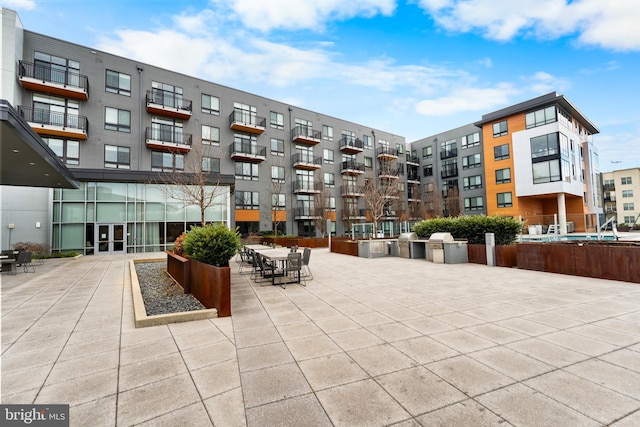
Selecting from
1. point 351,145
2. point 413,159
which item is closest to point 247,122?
point 351,145

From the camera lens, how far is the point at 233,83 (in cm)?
2931

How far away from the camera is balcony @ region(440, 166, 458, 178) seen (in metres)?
40.6

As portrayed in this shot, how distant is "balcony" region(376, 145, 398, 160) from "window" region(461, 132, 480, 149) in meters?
9.64

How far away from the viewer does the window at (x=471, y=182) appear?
3766 centimetres

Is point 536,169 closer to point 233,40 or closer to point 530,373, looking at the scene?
point 233,40

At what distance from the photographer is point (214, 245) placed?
644 cm

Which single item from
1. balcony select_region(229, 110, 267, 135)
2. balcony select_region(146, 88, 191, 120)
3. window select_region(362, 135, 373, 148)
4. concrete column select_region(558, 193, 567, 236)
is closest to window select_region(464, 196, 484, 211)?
concrete column select_region(558, 193, 567, 236)

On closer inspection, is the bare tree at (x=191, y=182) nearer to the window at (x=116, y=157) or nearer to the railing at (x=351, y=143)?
the window at (x=116, y=157)

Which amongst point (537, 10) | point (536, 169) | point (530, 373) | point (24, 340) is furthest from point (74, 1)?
point (536, 169)

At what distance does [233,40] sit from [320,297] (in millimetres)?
13079

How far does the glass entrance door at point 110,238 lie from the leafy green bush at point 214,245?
16.2 metres

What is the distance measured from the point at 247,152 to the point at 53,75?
14.9m

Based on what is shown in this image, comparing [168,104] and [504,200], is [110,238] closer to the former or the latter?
[168,104]

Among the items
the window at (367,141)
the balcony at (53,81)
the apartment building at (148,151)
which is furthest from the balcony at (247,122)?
the window at (367,141)
